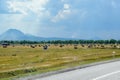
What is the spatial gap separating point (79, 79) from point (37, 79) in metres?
2.19

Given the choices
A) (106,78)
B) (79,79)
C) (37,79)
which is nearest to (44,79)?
(37,79)

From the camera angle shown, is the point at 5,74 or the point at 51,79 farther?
the point at 5,74

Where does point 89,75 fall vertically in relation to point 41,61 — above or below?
above

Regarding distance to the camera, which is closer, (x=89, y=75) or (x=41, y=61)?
(x=89, y=75)

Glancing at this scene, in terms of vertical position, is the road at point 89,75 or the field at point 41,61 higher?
the road at point 89,75

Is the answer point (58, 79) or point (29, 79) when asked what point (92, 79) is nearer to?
point (58, 79)

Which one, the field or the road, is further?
the field

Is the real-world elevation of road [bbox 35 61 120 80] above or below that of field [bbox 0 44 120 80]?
above

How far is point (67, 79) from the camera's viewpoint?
58.6 ft

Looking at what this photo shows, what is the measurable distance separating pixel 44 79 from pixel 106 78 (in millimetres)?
3332

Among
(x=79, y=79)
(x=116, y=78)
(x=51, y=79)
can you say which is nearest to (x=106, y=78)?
(x=116, y=78)

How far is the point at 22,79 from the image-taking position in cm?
1797

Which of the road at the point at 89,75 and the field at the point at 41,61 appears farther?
the field at the point at 41,61

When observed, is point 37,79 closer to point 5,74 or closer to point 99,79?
point 99,79
